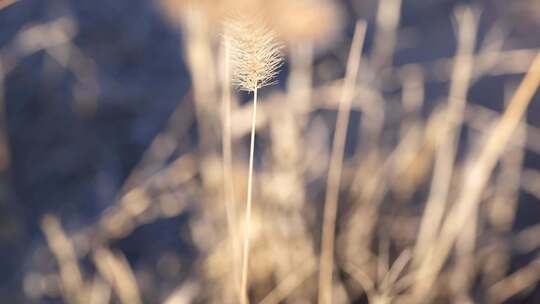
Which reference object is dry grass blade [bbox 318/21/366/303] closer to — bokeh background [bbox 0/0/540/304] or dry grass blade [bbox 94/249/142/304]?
bokeh background [bbox 0/0/540/304]

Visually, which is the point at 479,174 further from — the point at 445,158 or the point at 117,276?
the point at 117,276

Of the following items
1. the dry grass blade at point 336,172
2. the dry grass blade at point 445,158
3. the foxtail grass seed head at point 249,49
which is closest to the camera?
the foxtail grass seed head at point 249,49

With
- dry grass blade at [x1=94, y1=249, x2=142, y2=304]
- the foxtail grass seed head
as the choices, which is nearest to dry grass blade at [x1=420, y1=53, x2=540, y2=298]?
the foxtail grass seed head

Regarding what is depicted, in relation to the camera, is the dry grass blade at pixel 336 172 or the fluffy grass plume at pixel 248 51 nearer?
the fluffy grass plume at pixel 248 51

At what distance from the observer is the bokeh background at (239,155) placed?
858mm

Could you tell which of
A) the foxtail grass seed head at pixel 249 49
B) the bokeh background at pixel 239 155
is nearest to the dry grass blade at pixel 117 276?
the bokeh background at pixel 239 155

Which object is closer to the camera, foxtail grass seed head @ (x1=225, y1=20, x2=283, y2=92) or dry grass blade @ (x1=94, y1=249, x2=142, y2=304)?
foxtail grass seed head @ (x1=225, y1=20, x2=283, y2=92)

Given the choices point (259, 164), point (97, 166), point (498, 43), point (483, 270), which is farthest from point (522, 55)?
point (97, 166)

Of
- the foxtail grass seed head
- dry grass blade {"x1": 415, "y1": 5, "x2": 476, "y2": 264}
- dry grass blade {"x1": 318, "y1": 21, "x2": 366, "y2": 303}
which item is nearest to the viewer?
the foxtail grass seed head

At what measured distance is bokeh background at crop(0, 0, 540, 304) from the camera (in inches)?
33.8

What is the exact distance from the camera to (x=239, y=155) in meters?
1.01

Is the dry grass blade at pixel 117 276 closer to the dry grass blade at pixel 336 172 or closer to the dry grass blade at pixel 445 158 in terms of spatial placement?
the dry grass blade at pixel 336 172

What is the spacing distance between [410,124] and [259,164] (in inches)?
9.8

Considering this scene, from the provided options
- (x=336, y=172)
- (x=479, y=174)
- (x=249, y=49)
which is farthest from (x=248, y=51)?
(x=479, y=174)
